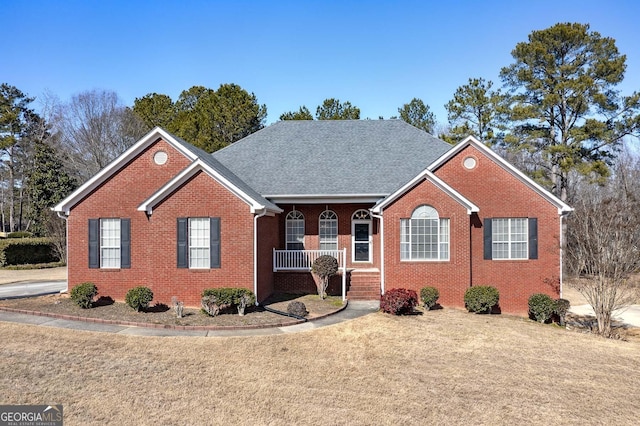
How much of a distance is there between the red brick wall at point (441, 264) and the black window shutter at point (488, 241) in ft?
3.44

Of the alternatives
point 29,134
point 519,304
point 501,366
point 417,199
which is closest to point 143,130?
point 29,134

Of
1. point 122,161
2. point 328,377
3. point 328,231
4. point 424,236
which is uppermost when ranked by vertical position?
point 122,161

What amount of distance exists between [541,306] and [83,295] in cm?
1670

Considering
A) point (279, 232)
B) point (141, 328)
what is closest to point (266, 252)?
point (279, 232)

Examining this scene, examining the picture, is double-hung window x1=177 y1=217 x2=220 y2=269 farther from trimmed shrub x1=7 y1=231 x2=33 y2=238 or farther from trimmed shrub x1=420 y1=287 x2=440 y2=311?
trimmed shrub x1=7 y1=231 x2=33 y2=238

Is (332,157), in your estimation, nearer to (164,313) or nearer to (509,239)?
(509,239)

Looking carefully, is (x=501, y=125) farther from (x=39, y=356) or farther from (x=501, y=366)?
(x=39, y=356)

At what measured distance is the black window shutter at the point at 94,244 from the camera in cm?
1588

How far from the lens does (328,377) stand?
923 cm

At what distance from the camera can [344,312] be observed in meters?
14.9

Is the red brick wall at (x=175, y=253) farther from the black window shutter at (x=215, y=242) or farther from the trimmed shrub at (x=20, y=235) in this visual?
the trimmed shrub at (x=20, y=235)

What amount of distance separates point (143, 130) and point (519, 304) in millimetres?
39959

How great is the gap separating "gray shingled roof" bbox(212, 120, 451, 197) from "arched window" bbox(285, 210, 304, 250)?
1.54 m

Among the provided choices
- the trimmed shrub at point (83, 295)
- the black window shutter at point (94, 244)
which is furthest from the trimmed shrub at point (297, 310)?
the black window shutter at point (94, 244)
